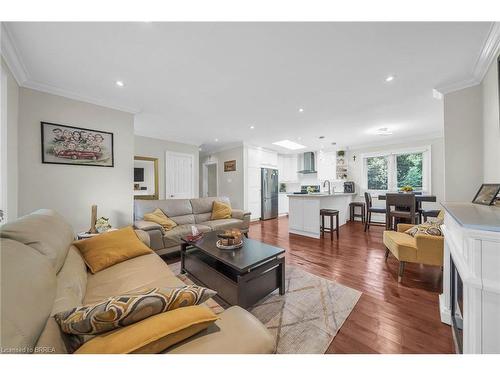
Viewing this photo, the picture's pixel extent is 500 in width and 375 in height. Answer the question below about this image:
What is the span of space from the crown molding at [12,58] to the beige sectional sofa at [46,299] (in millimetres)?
1654

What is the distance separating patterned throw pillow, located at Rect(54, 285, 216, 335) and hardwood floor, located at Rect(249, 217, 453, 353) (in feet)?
3.97

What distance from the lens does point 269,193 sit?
665 centimetres

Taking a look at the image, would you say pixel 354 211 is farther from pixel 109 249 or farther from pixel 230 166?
pixel 109 249

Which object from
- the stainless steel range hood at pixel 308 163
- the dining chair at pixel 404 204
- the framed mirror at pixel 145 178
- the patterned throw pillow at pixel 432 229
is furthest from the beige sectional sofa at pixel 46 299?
the stainless steel range hood at pixel 308 163

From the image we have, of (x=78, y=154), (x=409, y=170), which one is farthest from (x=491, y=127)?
(x=78, y=154)

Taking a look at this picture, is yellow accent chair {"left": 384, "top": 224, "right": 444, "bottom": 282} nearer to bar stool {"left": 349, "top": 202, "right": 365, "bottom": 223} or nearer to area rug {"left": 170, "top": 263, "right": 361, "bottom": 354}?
area rug {"left": 170, "top": 263, "right": 361, "bottom": 354}

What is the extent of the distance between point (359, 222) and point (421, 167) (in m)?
2.17

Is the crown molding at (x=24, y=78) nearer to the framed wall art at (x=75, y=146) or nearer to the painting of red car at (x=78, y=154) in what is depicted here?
the framed wall art at (x=75, y=146)

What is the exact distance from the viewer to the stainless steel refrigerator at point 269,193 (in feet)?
21.2

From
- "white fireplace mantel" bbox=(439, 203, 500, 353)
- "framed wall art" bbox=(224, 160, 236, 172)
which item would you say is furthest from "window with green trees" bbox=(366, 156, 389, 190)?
"white fireplace mantel" bbox=(439, 203, 500, 353)

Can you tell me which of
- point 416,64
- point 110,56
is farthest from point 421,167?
point 110,56

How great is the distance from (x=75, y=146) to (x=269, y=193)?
5136mm
